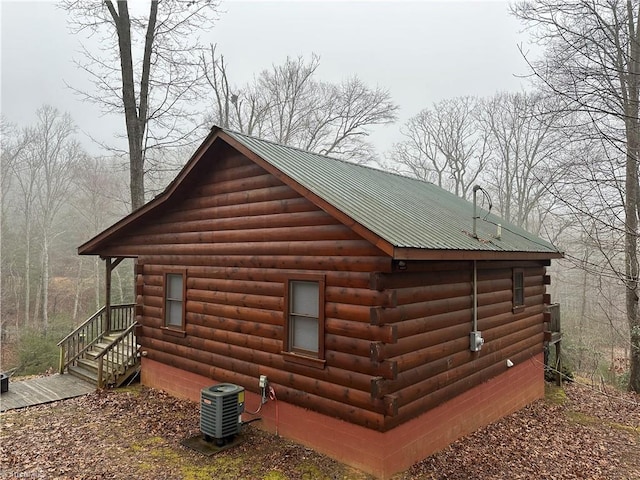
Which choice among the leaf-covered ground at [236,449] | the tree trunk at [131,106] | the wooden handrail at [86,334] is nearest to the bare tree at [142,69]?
the tree trunk at [131,106]

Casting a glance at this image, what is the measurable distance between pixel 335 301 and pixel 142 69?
12.7 m

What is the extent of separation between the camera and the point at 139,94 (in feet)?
49.4

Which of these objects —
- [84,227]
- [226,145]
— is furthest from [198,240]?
[84,227]

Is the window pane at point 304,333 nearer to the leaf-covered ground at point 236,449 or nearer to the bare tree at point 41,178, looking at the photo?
the leaf-covered ground at point 236,449

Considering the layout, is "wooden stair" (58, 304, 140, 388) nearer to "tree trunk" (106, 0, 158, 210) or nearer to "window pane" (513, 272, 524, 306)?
"tree trunk" (106, 0, 158, 210)

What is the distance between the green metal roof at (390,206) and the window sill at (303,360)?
2377 millimetres

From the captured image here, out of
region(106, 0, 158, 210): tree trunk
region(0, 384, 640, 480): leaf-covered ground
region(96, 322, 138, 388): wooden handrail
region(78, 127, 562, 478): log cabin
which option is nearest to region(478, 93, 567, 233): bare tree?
region(78, 127, 562, 478): log cabin

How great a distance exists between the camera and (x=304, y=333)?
716 cm

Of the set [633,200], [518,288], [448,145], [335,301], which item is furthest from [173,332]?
[448,145]

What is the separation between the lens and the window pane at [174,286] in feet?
32.5

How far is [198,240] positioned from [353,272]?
4.29 m

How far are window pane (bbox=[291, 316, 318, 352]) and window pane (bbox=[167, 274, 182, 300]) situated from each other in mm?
3754

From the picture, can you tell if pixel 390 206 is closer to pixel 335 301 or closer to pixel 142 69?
pixel 335 301

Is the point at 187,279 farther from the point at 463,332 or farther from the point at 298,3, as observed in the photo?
the point at 298,3
